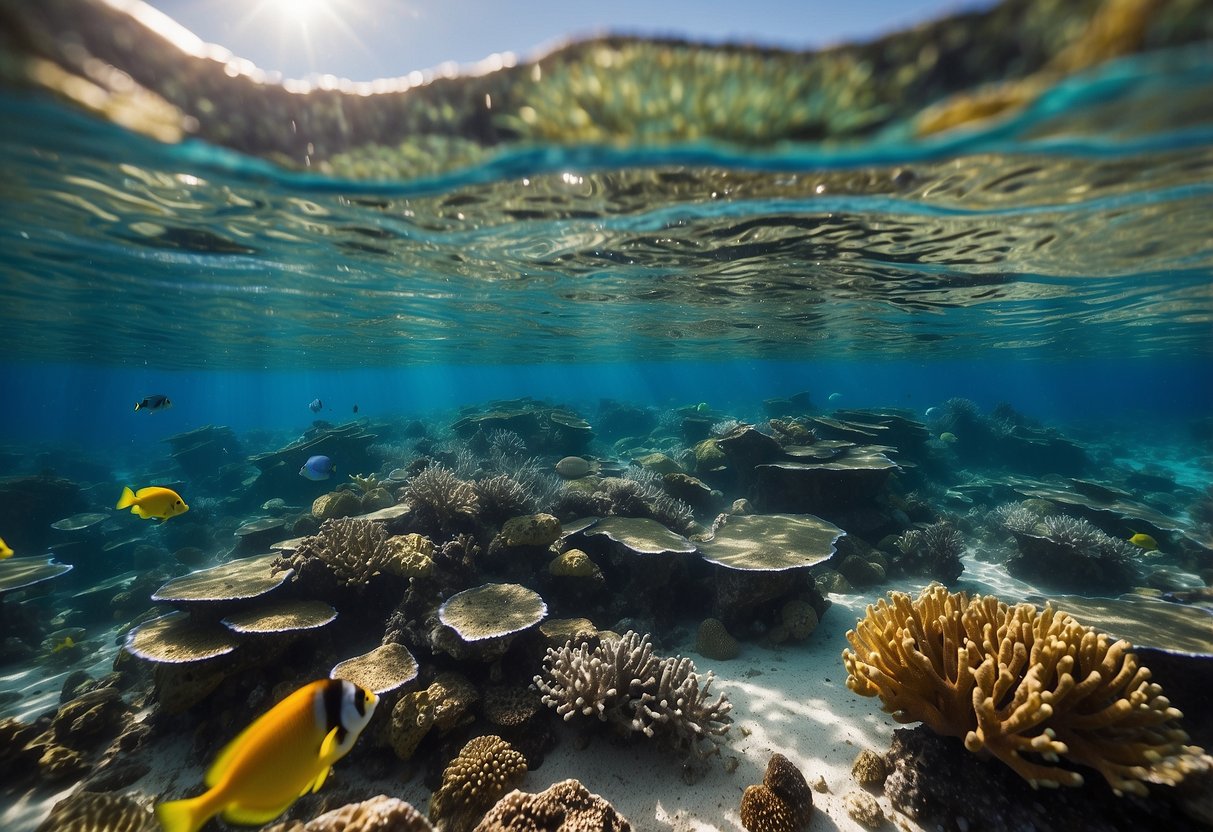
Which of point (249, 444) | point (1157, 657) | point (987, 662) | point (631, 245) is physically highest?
point (631, 245)

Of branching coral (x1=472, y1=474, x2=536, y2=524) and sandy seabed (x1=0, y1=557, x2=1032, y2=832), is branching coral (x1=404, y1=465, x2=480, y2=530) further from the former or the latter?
sandy seabed (x1=0, y1=557, x2=1032, y2=832)

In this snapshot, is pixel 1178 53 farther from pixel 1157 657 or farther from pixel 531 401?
pixel 531 401

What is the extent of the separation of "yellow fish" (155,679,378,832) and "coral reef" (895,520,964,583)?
1086 centimetres

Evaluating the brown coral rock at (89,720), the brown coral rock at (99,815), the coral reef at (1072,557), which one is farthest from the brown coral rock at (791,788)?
the coral reef at (1072,557)

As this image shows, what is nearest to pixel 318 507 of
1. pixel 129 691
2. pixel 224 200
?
pixel 129 691

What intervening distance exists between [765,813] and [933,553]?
8.15m

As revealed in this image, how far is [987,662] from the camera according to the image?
11.1ft

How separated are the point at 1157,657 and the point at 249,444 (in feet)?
123

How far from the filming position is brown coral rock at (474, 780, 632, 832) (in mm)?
3549

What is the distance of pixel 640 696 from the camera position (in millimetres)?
4840

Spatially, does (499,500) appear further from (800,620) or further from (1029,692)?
(1029,692)

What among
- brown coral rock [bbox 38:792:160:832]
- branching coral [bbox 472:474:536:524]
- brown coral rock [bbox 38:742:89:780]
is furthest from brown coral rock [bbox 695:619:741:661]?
brown coral rock [bbox 38:742:89:780]

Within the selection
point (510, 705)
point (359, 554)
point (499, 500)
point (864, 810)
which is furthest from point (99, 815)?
point (864, 810)

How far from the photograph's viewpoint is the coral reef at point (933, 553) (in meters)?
9.80
